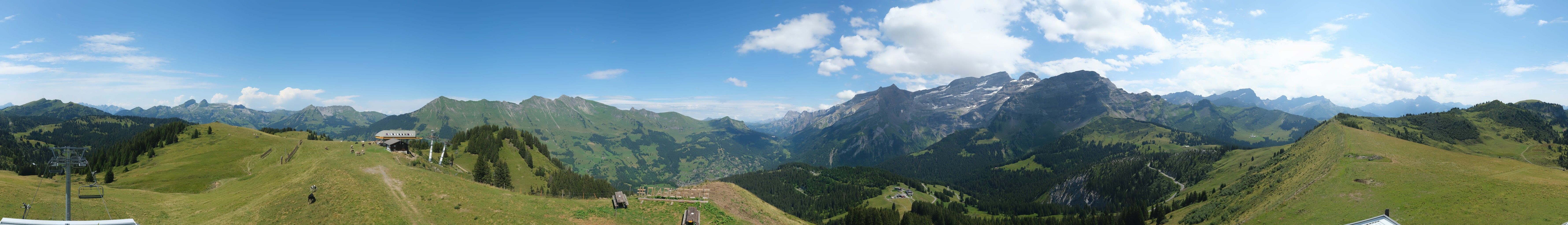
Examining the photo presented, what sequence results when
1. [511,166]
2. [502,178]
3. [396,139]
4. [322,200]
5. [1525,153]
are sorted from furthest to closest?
[1525,153] → [396,139] → [511,166] → [502,178] → [322,200]

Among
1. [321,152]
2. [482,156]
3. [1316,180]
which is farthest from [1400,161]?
[321,152]

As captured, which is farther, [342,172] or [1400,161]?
[1400,161]

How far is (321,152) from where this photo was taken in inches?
3066

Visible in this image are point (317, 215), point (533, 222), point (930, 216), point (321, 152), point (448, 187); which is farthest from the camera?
point (930, 216)

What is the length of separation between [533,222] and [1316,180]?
5099 inches

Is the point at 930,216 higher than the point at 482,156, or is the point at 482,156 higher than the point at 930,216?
the point at 482,156

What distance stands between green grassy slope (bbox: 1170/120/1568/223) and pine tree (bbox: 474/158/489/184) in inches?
4785

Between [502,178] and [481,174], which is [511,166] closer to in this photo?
[502,178]

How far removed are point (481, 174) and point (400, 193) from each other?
31052 millimetres

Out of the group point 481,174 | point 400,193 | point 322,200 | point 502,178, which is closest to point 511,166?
point 502,178

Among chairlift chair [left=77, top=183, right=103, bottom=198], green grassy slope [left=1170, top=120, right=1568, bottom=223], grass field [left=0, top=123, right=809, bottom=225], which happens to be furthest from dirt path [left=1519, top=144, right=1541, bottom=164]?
chairlift chair [left=77, top=183, right=103, bottom=198]

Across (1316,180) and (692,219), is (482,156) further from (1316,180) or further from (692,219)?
(1316,180)

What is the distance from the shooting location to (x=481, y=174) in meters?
82.0

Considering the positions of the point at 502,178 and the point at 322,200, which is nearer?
the point at 322,200
